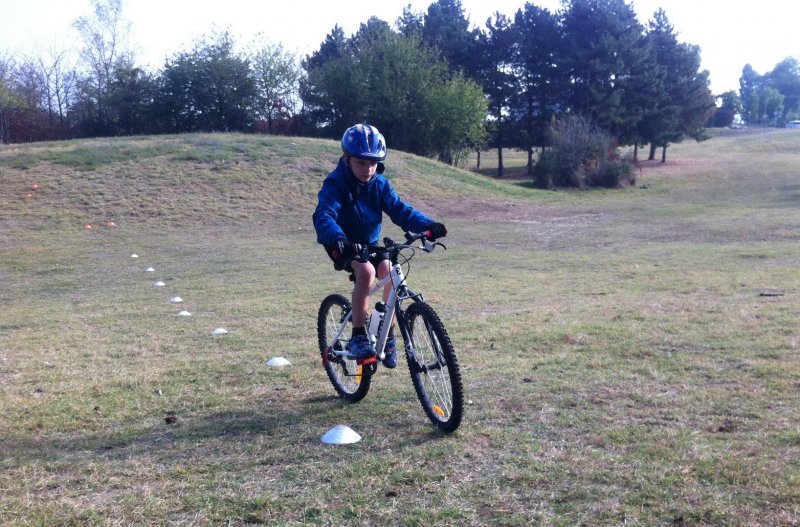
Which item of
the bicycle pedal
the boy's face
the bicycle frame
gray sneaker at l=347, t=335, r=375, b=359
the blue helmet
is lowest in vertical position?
the bicycle pedal

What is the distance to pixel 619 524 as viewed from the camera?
3.14 meters

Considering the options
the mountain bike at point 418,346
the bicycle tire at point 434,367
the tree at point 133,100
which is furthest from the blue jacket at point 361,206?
the tree at point 133,100

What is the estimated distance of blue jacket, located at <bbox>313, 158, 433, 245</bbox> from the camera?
487 centimetres

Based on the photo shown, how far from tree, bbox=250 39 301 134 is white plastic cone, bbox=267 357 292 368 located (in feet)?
135

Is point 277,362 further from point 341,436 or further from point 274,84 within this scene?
point 274,84

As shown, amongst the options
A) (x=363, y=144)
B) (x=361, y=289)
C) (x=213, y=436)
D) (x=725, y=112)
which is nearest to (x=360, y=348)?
(x=361, y=289)

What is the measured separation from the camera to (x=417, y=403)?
5.11m

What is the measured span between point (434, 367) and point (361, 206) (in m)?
1.20

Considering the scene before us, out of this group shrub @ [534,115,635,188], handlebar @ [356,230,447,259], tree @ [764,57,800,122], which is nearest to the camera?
handlebar @ [356,230,447,259]

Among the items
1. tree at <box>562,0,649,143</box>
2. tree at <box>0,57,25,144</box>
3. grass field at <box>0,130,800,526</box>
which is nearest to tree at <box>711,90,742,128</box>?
tree at <box>562,0,649,143</box>

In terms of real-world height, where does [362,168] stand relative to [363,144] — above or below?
below

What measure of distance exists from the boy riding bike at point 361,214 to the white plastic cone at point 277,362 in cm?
155

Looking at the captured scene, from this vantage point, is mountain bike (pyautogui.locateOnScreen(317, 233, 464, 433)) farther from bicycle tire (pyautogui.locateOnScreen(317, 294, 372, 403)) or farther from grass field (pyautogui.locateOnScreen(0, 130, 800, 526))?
grass field (pyautogui.locateOnScreen(0, 130, 800, 526))

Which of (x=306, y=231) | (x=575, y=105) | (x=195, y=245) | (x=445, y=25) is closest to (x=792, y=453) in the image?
(x=195, y=245)
